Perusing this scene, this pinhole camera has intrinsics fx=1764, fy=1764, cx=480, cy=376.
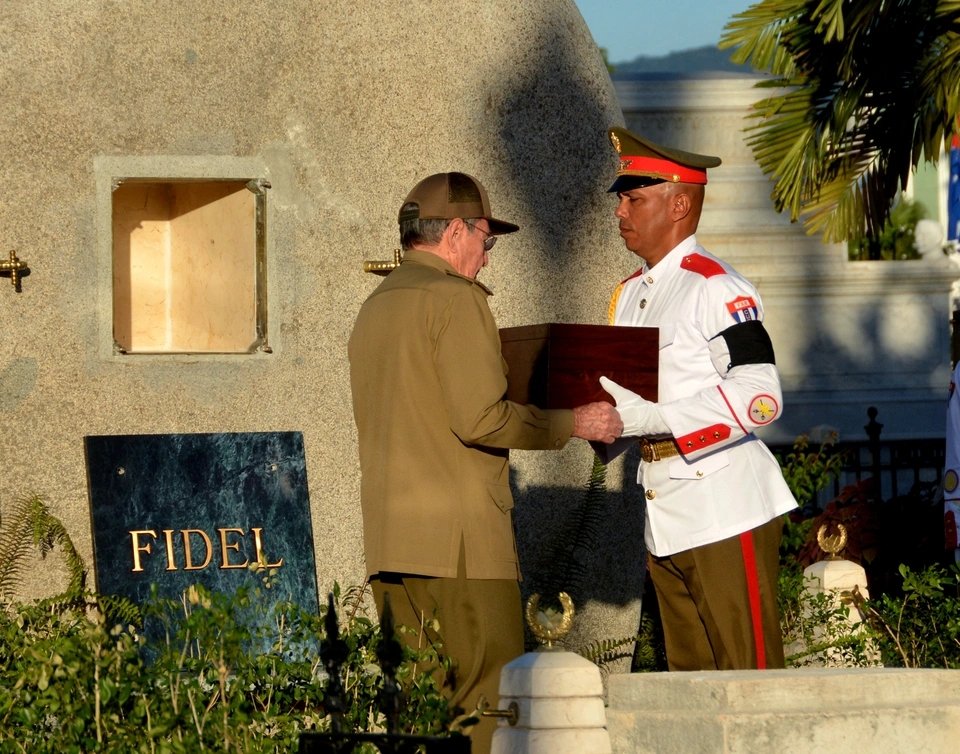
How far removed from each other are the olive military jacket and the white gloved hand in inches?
12.0

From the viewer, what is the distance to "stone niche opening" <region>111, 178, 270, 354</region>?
22.6ft

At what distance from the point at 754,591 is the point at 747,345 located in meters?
0.76

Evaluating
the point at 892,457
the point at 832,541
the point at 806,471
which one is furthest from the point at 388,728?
the point at 892,457

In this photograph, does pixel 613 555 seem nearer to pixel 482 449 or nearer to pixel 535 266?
pixel 535 266

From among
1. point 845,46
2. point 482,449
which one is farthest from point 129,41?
point 845,46

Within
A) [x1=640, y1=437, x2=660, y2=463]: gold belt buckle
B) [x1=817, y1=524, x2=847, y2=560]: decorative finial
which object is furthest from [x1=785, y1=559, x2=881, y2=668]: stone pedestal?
[x1=640, y1=437, x2=660, y2=463]: gold belt buckle

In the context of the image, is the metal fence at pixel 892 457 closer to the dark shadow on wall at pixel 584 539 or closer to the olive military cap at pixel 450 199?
the dark shadow on wall at pixel 584 539

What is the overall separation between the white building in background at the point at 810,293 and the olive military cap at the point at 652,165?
327 inches

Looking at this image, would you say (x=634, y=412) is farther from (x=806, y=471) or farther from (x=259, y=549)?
(x=806, y=471)

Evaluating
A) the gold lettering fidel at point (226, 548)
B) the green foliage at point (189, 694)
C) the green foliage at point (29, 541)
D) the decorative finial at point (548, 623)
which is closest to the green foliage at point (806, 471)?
the gold lettering fidel at point (226, 548)

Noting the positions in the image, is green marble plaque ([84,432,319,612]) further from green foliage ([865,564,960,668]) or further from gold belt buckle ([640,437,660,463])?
green foliage ([865,564,960,668])

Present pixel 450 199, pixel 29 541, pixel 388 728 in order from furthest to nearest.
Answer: pixel 29 541 < pixel 450 199 < pixel 388 728

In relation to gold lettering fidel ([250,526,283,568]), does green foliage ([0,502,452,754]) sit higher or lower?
lower

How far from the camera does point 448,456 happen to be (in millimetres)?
5059
